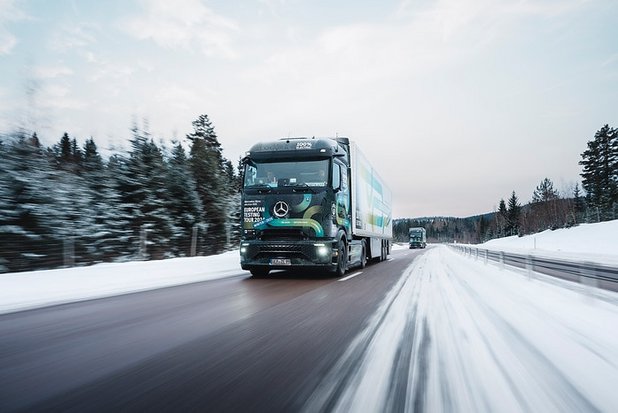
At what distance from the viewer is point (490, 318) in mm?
4859

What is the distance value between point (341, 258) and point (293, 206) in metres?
2.25

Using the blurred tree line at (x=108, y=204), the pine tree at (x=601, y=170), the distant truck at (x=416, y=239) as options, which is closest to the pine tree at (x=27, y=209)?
the blurred tree line at (x=108, y=204)

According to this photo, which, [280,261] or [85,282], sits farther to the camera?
[280,261]

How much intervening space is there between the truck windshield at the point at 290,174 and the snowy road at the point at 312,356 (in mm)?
4410

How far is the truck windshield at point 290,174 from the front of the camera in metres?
9.88

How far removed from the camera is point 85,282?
853 centimetres

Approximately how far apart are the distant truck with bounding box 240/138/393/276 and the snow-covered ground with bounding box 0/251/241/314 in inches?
88.2

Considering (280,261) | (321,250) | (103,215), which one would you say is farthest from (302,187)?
(103,215)

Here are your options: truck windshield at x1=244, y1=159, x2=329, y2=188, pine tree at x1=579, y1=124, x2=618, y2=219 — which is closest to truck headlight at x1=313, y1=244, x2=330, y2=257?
truck windshield at x1=244, y1=159, x2=329, y2=188

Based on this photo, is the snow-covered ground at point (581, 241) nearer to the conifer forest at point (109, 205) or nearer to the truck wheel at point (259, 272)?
the conifer forest at point (109, 205)

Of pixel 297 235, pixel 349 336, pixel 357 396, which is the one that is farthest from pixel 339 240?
pixel 357 396

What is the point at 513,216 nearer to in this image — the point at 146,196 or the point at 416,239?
the point at 416,239

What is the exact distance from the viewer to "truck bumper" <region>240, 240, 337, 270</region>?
31.5 feet

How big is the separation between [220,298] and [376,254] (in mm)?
11877
